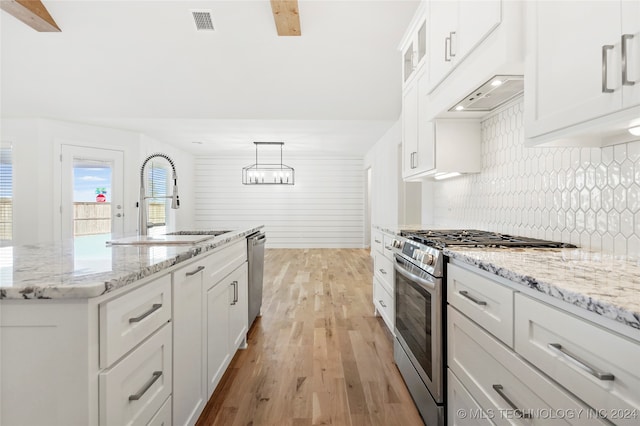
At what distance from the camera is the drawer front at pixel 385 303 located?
256cm

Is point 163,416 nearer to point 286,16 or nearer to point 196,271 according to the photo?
point 196,271

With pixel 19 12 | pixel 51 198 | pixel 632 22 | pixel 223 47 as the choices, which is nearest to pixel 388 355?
pixel 632 22

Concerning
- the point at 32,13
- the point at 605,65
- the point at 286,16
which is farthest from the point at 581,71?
the point at 32,13

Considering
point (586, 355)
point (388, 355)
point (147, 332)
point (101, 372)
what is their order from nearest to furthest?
point (586, 355) → point (101, 372) → point (147, 332) → point (388, 355)

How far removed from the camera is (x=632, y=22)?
0.88 meters

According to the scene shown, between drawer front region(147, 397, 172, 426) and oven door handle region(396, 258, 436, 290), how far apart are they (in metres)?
1.21

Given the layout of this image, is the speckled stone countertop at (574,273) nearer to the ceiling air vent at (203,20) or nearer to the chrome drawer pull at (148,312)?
the chrome drawer pull at (148,312)

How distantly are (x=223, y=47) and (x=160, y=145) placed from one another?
3.61 meters

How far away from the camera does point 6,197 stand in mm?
5109

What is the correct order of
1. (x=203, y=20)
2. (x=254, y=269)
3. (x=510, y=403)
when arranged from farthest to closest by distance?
(x=203, y=20), (x=254, y=269), (x=510, y=403)

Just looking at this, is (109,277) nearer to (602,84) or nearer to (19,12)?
(602,84)

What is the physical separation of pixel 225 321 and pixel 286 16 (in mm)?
3056

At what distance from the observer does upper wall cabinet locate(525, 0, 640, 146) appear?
891 millimetres

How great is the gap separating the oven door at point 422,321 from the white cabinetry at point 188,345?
3.69ft
